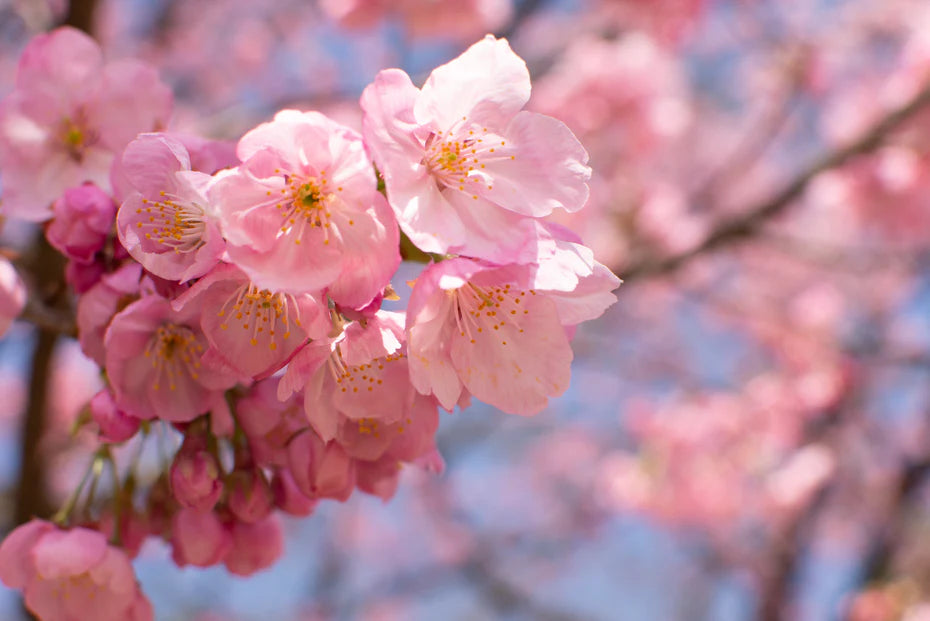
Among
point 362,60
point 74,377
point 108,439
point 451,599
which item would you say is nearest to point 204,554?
point 108,439

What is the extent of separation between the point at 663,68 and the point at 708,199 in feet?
5.77

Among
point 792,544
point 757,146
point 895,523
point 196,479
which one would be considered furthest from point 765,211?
point 792,544

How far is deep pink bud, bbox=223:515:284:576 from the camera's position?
975 millimetres

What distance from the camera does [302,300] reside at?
71 centimetres

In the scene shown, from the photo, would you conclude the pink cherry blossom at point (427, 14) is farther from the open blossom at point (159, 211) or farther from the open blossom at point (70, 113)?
the open blossom at point (159, 211)

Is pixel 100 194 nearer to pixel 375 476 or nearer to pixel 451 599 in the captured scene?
pixel 375 476

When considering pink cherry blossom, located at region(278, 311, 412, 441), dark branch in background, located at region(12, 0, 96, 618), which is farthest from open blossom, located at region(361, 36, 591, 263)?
dark branch in background, located at region(12, 0, 96, 618)

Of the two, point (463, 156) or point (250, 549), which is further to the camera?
point (250, 549)

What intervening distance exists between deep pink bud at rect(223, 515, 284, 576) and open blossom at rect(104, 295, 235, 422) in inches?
8.0

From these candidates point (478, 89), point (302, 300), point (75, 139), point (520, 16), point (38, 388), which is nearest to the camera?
point (302, 300)

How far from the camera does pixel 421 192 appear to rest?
759 mm

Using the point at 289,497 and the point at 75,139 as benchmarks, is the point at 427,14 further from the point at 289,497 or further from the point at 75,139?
the point at 289,497

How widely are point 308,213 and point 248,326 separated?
0.44ft

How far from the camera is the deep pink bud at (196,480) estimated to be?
86 centimetres
